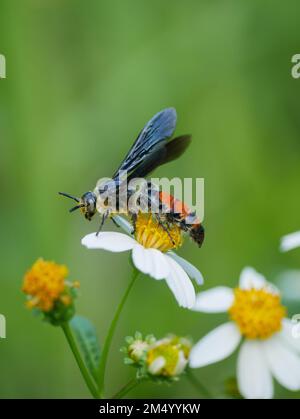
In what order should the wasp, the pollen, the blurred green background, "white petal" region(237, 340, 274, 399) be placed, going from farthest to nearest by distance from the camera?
the blurred green background
the wasp
the pollen
"white petal" region(237, 340, 274, 399)

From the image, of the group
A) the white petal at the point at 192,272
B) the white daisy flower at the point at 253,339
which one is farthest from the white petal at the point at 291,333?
the white petal at the point at 192,272

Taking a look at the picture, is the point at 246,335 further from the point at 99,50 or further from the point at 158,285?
the point at 99,50

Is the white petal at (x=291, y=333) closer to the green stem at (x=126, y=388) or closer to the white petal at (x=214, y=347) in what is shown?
the white petal at (x=214, y=347)

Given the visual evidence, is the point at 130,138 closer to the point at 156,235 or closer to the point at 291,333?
the point at 156,235

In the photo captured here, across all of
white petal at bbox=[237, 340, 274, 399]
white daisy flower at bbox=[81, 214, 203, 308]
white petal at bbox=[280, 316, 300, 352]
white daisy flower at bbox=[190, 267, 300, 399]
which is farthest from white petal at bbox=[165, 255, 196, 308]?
white petal at bbox=[280, 316, 300, 352]

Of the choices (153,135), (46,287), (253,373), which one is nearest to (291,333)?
(253,373)

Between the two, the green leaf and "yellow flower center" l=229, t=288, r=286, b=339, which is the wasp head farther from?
"yellow flower center" l=229, t=288, r=286, b=339
